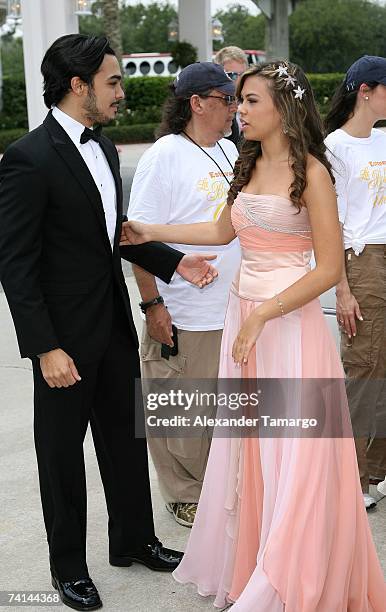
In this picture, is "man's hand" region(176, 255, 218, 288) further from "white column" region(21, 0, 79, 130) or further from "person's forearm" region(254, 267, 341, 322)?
"white column" region(21, 0, 79, 130)

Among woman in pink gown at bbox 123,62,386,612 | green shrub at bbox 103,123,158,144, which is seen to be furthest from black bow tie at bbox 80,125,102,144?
green shrub at bbox 103,123,158,144

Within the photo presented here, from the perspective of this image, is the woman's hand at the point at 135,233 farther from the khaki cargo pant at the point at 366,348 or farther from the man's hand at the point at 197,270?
the khaki cargo pant at the point at 366,348

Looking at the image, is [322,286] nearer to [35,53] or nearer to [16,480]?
[16,480]

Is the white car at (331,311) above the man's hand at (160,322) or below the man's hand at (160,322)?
below

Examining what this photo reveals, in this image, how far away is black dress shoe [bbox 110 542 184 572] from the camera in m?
3.79

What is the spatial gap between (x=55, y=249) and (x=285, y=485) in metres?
1.12

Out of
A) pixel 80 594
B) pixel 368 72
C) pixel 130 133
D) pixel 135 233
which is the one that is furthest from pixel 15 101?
pixel 80 594

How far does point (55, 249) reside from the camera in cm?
331

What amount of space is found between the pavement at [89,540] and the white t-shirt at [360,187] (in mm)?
1233

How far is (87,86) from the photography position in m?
3.33

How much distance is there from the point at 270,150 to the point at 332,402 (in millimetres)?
899

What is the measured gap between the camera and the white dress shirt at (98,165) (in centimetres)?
336

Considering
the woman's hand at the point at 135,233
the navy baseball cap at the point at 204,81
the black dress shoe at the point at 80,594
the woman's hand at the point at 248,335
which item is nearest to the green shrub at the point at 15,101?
the navy baseball cap at the point at 204,81

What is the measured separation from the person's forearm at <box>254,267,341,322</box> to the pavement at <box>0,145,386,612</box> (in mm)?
1016
